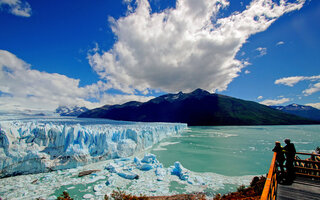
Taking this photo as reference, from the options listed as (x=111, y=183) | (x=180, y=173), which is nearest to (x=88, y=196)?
(x=111, y=183)

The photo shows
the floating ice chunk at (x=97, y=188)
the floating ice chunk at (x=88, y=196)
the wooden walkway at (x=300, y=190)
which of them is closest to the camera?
the wooden walkway at (x=300, y=190)

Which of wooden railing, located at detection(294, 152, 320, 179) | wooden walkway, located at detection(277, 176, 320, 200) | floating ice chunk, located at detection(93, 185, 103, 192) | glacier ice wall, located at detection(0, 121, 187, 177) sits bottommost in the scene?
floating ice chunk, located at detection(93, 185, 103, 192)

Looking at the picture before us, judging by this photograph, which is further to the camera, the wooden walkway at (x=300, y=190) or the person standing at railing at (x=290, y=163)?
the person standing at railing at (x=290, y=163)

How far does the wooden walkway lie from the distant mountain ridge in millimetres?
87748

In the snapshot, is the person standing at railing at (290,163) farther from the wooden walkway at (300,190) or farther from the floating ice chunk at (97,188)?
the floating ice chunk at (97,188)

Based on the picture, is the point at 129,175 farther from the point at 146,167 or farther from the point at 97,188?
the point at 97,188

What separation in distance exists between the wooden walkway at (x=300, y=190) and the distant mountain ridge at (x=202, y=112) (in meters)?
87.7

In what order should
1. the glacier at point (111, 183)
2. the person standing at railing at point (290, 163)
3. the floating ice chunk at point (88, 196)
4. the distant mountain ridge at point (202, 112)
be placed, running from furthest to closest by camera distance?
the distant mountain ridge at point (202, 112) → the glacier at point (111, 183) → the floating ice chunk at point (88, 196) → the person standing at railing at point (290, 163)

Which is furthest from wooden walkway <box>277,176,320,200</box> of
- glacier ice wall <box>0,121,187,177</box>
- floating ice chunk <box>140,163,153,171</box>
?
glacier ice wall <box>0,121,187,177</box>

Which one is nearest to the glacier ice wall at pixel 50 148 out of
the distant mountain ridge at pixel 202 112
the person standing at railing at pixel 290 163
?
the person standing at railing at pixel 290 163

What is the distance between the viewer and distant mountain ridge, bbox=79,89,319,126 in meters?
90.9

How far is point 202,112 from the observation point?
107 metres

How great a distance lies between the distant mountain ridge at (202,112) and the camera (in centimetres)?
9094

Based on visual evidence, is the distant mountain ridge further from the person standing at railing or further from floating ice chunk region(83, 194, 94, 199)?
the person standing at railing
